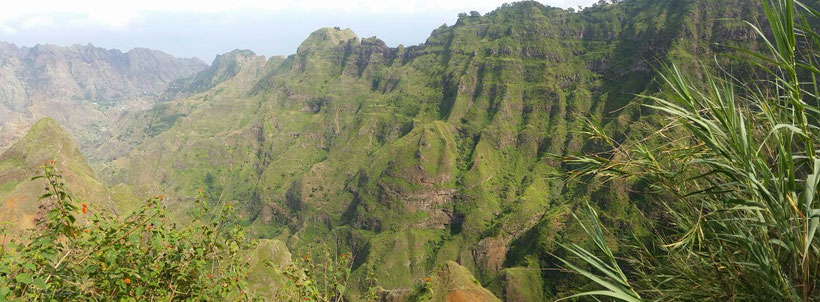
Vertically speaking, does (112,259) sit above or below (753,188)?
below

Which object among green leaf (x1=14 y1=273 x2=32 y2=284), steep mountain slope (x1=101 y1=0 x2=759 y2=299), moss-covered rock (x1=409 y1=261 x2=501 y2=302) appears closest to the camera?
green leaf (x1=14 y1=273 x2=32 y2=284)

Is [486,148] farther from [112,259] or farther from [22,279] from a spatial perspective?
[22,279]

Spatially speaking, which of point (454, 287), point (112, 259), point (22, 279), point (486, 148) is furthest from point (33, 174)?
point (486, 148)

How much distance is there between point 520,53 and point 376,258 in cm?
10919

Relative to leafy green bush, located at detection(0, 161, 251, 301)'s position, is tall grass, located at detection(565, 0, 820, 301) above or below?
above

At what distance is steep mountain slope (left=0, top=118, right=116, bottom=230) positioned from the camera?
215 feet

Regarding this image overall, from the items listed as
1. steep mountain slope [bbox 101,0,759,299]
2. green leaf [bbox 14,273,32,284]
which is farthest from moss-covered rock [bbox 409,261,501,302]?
steep mountain slope [bbox 101,0,759,299]

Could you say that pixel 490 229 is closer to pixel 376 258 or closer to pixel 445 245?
pixel 445 245

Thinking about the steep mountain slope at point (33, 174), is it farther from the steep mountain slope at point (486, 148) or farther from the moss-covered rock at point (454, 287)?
the moss-covered rock at point (454, 287)

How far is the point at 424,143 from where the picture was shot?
137875mm

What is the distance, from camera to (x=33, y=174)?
8712 centimetres

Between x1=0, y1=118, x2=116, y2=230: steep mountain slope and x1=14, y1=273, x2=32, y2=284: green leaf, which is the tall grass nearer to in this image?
x1=14, y1=273, x2=32, y2=284: green leaf

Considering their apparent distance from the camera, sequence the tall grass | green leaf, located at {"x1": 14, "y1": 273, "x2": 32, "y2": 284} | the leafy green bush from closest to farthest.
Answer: the tall grass → green leaf, located at {"x1": 14, "y1": 273, "x2": 32, "y2": 284} → the leafy green bush

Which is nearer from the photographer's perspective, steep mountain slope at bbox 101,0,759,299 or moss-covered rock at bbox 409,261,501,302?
moss-covered rock at bbox 409,261,501,302
